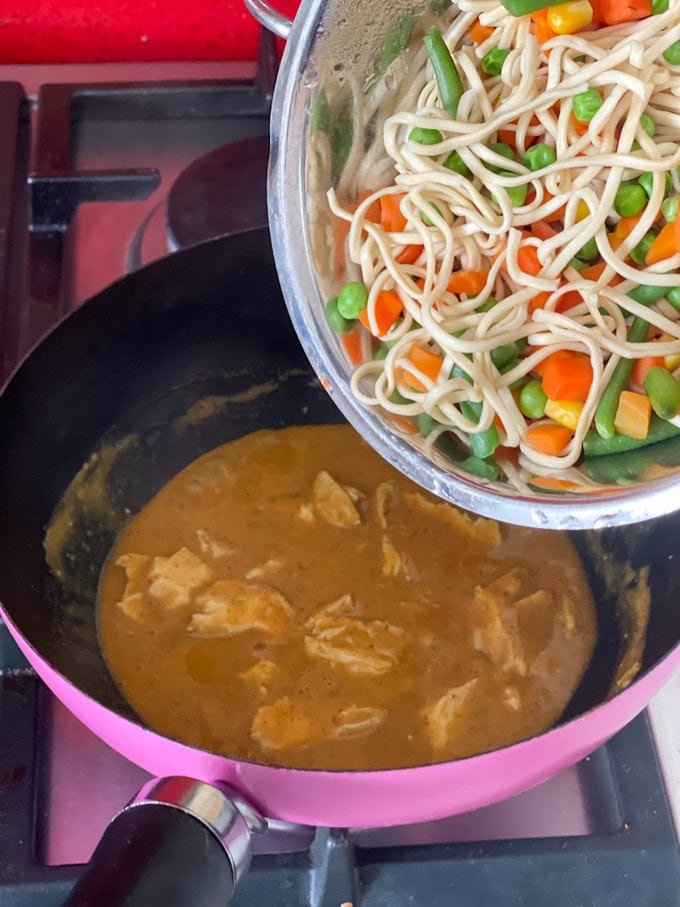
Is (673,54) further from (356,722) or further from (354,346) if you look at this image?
(356,722)

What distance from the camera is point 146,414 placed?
57.8 inches

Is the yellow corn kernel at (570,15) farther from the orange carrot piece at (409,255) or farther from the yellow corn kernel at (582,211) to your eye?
the orange carrot piece at (409,255)

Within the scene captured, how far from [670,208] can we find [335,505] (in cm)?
66

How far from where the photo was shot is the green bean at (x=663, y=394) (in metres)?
0.95

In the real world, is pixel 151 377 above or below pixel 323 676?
above

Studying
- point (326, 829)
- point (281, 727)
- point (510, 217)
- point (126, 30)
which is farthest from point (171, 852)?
point (126, 30)

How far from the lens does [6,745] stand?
3.61 ft

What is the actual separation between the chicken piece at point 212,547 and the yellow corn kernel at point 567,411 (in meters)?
0.57

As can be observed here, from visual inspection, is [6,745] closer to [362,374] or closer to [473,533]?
[362,374]

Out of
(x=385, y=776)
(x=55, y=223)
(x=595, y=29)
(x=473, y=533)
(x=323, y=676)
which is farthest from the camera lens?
(x=55, y=223)

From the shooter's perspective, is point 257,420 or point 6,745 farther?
point 257,420

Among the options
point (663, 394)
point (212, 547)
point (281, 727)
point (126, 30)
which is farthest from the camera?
point (126, 30)

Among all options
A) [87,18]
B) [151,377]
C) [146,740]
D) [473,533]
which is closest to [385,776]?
[146,740]

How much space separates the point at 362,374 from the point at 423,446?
0.36 feet
